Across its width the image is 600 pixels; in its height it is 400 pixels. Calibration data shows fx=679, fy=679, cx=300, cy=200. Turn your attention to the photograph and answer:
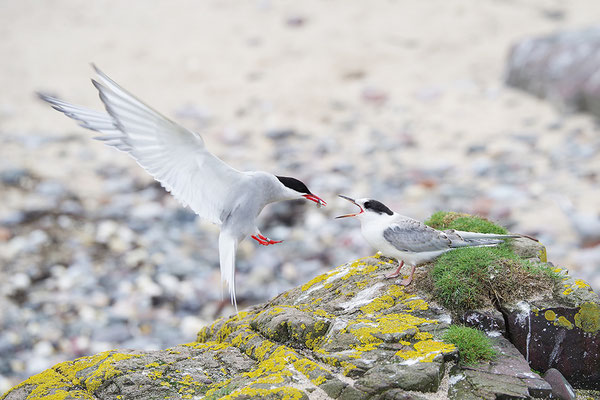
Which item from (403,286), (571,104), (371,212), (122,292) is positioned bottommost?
(122,292)

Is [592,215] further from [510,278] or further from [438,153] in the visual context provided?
[510,278]

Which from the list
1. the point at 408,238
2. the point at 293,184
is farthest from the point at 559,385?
the point at 293,184

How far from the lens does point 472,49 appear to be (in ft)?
51.1

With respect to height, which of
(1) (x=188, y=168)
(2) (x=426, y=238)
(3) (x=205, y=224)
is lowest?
(3) (x=205, y=224)

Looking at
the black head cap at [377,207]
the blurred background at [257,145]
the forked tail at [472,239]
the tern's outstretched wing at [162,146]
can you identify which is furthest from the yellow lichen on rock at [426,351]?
the blurred background at [257,145]

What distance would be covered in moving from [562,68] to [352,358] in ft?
36.0

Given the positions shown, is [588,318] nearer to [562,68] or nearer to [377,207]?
[377,207]

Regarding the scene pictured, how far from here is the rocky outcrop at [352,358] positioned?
3.42 metres

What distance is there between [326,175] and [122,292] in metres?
4.13

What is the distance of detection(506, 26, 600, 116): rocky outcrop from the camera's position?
12.4 metres

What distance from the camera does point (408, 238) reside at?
4250 millimetres

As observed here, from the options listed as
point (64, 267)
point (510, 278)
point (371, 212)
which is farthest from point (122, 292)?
point (510, 278)

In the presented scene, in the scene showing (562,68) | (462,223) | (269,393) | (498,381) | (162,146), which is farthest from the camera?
(562,68)

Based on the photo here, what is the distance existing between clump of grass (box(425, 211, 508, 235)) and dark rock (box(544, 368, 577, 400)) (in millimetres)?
1312
